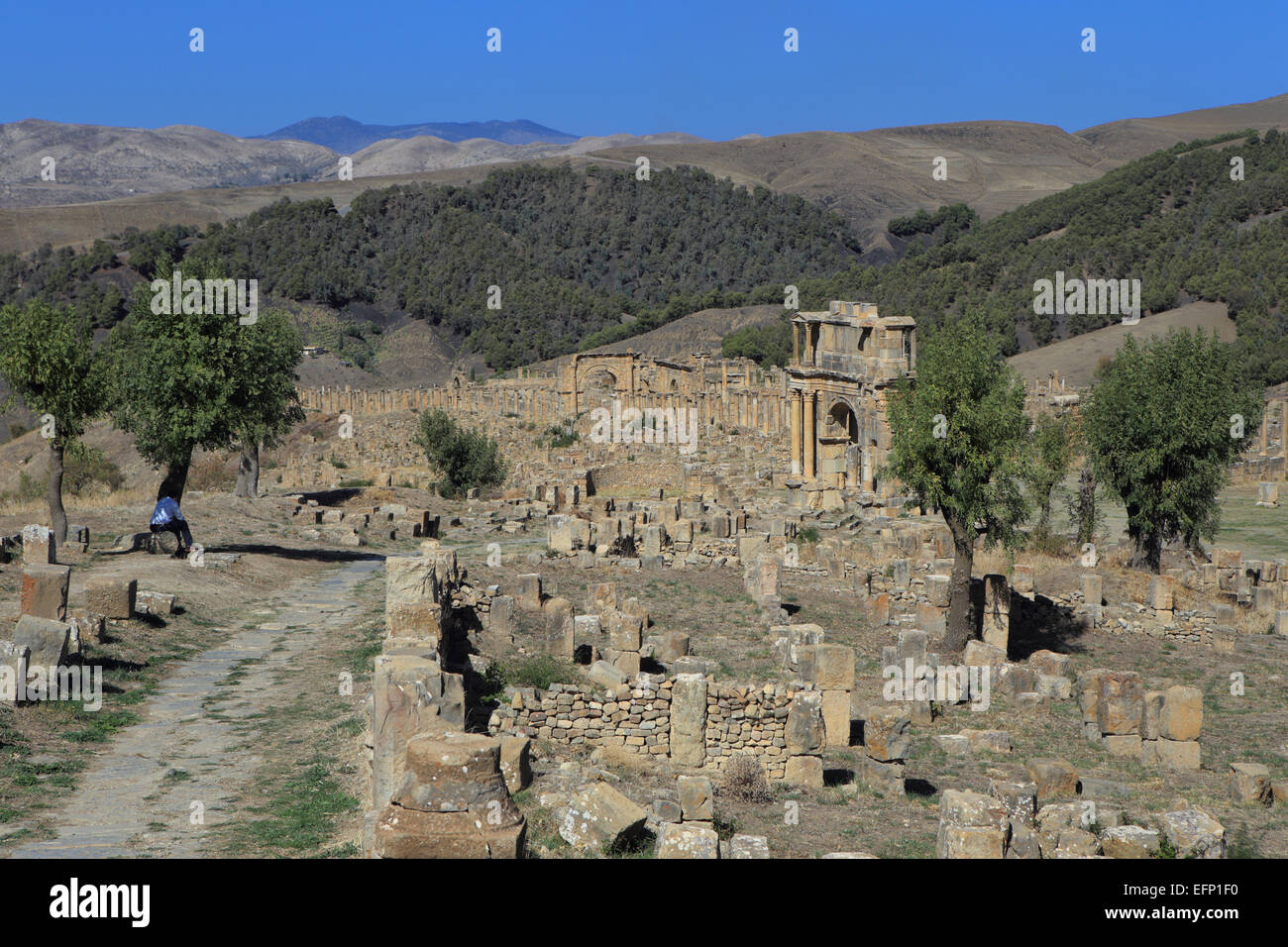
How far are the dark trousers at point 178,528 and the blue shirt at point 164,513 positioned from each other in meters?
0.06

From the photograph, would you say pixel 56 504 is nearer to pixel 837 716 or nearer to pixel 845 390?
pixel 837 716

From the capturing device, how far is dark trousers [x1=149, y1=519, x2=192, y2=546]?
25.6 m

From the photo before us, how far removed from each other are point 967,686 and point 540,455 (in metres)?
34.9

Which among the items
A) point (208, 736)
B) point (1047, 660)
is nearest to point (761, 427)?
point (1047, 660)

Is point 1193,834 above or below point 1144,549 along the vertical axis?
below

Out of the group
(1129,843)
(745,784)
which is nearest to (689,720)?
(745,784)

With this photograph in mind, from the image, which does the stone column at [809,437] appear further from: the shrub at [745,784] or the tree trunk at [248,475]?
the shrub at [745,784]

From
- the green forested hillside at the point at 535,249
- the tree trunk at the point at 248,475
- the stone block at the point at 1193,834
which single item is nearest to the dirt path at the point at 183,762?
the stone block at the point at 1193,834

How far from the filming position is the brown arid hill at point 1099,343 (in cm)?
7969

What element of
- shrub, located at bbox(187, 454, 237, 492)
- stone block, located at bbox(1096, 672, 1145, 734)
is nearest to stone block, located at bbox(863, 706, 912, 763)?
stone block, located at bbox(1096, 672, 1145, 734)

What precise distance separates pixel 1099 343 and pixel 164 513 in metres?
69.3

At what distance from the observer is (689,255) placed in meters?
159
